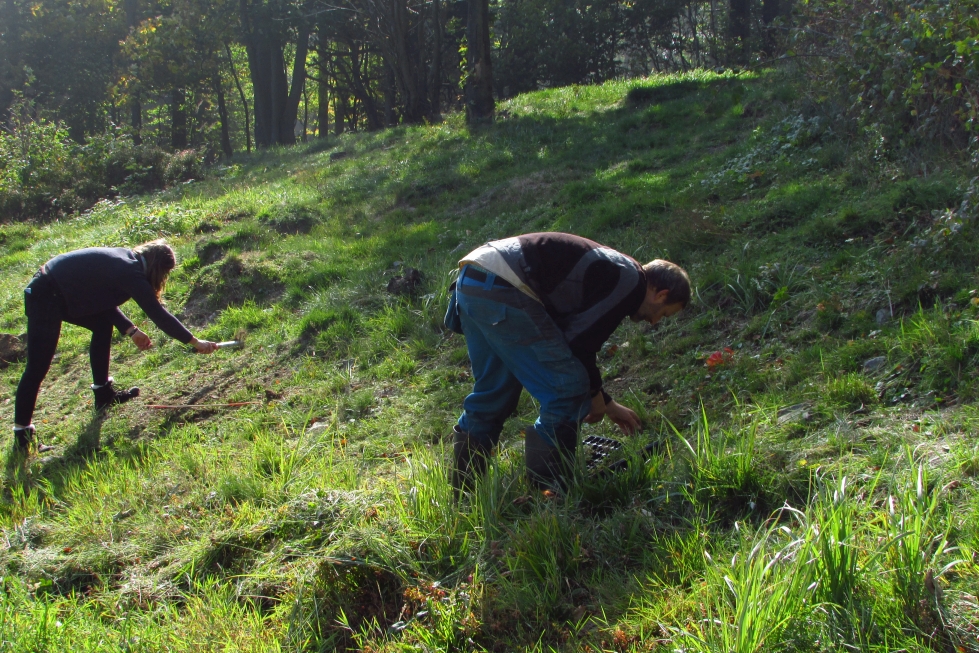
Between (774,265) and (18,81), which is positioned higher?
(18,81)

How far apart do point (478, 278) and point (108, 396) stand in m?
4.65

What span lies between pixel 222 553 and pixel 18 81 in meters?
34.2

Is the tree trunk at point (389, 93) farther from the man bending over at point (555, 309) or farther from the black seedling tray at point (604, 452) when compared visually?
the man bending over at point (555, 309)

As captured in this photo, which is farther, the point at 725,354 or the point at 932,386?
the point at 725,354

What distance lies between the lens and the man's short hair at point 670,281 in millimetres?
3353

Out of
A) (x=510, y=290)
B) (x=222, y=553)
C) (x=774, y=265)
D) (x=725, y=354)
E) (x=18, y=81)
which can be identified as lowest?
(x=222, y=553)

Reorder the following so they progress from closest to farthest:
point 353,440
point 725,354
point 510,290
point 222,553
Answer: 1. point 510,290
2. point 222,553
3. point 725,354
4. point 353,440

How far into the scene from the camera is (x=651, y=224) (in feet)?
22.7

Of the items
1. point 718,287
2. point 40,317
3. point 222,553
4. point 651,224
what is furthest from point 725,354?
point 40,317

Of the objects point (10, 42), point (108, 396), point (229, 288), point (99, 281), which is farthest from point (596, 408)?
point (10, 42)

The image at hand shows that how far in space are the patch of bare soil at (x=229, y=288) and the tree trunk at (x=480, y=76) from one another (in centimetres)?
644

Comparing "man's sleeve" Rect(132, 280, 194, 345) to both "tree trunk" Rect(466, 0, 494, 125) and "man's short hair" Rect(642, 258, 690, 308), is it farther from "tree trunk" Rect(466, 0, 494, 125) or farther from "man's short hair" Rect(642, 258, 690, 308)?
"tree trunk" Rect(466, 0, 494, 125)

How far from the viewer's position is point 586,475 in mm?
3457

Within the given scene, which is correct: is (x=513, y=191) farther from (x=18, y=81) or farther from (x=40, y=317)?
(x=18, y=81)
